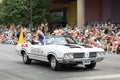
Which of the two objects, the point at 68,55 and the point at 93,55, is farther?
the point at 93,55

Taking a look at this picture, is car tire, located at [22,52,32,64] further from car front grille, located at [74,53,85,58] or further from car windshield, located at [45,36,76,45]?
car front grille, located at [74,53,85,58]

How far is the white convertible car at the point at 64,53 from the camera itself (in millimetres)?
13508

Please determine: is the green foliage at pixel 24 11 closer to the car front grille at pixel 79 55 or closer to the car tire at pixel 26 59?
the car tire at pixel 26 59

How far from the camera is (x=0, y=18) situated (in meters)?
45.2

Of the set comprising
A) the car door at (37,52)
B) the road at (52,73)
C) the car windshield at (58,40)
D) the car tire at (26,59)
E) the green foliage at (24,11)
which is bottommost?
the road at (52,73)

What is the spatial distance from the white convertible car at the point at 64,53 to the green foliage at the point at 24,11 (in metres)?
27.2

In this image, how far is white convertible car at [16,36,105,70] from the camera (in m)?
13.5

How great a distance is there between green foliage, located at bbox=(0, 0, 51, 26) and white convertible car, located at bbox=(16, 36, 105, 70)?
27.2 metres

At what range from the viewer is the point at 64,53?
44.0 ft

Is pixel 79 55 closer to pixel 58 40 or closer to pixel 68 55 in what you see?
pixel 68 55

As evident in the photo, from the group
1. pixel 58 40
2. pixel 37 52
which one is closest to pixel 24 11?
pixel 37 52

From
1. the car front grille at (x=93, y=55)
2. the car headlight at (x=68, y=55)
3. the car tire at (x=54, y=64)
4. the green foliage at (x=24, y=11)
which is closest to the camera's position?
the car headlight at (x=68, y=55)

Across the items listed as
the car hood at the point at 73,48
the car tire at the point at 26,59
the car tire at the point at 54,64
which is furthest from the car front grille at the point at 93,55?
the car tire at the point at 26,59

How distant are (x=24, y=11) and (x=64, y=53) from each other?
3017cm
